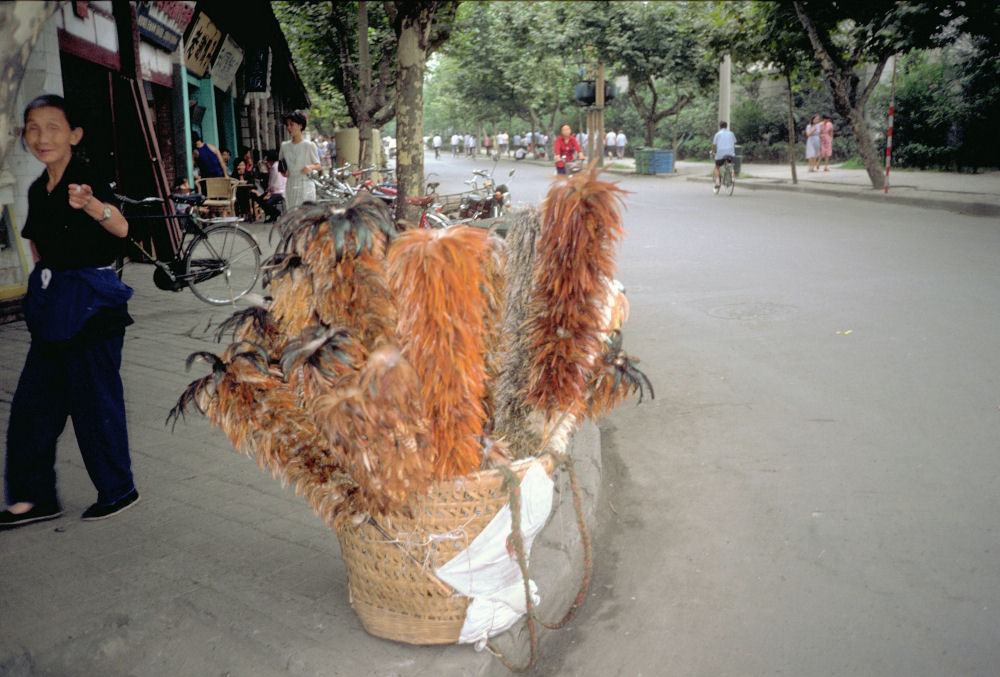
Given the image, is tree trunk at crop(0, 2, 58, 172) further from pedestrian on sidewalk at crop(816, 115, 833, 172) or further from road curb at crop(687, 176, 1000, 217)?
pedestrian on sidewalk at crop(816, 115, 833, 172)

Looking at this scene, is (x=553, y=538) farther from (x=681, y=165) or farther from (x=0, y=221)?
(x=681, y=165)

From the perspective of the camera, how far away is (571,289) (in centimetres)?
231

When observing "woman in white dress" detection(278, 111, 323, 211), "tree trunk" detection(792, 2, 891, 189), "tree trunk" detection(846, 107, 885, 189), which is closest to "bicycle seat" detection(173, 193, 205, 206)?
"woman in white dress" detection(278, 111, 323, 211)

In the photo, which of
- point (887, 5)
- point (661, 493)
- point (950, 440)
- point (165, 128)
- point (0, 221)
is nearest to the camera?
point (661, 493)

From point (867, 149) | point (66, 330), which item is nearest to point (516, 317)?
point (66, 330)

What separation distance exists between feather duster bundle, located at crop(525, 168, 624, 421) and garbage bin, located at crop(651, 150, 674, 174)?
2928 centimetres

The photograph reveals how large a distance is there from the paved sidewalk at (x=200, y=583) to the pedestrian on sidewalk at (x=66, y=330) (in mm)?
189

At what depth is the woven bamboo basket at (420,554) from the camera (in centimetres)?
227

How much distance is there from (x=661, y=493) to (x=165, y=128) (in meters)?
11.9

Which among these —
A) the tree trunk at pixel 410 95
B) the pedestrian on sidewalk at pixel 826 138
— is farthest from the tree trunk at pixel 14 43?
the pedestrian on sidewalk at pixel 826 138

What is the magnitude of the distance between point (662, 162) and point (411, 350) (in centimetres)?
2990

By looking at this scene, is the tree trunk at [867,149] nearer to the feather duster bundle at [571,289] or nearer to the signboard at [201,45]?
the signboard at [201,45]

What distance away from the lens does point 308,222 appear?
88.8 inches

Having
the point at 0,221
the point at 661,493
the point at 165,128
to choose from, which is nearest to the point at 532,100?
the point at 165,128
